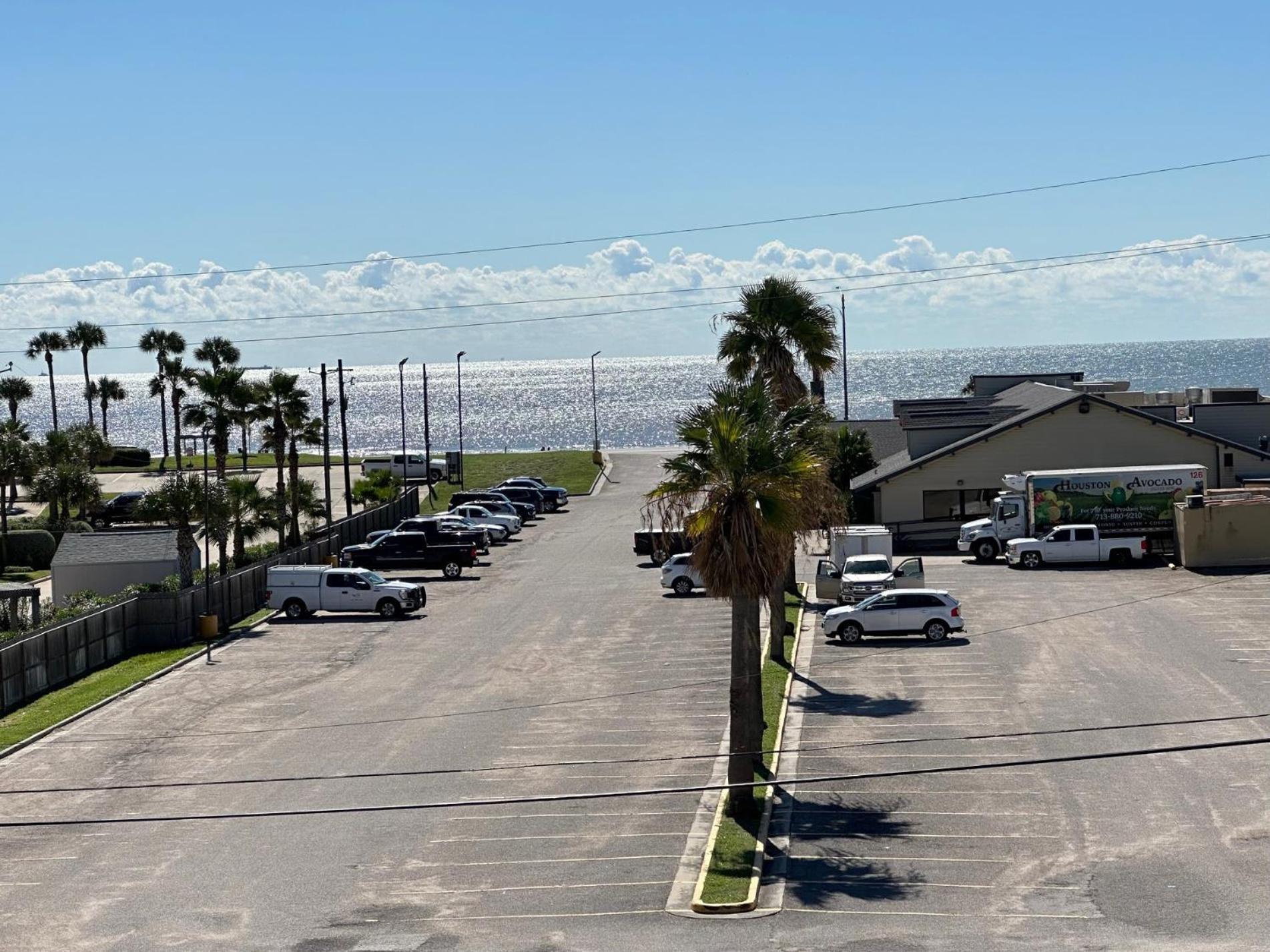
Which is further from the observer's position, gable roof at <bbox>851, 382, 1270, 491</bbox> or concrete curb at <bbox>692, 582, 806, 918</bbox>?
gable roof at <bbox>851, 382, 1270, 491</bbox>

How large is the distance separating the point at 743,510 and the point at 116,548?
3241 centimetres

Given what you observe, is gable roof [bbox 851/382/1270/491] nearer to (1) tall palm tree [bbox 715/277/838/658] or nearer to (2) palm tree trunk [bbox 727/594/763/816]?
(1) tall palm tree [bbox 715/277/838/658]

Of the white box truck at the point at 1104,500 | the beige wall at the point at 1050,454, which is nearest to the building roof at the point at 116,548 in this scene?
the beige wall at the point at 1050,454

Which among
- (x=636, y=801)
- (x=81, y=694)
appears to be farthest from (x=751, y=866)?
(x=81, y=694)

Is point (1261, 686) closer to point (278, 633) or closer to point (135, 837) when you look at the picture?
point (135, 837)

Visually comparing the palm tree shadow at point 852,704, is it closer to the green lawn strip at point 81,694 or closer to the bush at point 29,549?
the green lawn strip at point 81,694

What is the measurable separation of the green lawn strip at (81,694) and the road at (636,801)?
898mm

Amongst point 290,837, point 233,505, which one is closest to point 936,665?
point 290,837

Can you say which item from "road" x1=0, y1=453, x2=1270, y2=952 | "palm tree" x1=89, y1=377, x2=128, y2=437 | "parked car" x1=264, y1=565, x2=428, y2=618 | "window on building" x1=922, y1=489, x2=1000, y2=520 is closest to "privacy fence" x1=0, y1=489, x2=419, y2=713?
"parked car" x1=264, y1=565, x2=428, y2=618

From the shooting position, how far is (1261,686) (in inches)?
1282

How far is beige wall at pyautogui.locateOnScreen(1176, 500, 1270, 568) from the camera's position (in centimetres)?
5312

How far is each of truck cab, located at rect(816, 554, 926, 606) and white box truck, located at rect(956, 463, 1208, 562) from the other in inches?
386

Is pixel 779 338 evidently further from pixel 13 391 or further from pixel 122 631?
pixel 13 391

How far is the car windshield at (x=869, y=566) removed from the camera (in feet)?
156
